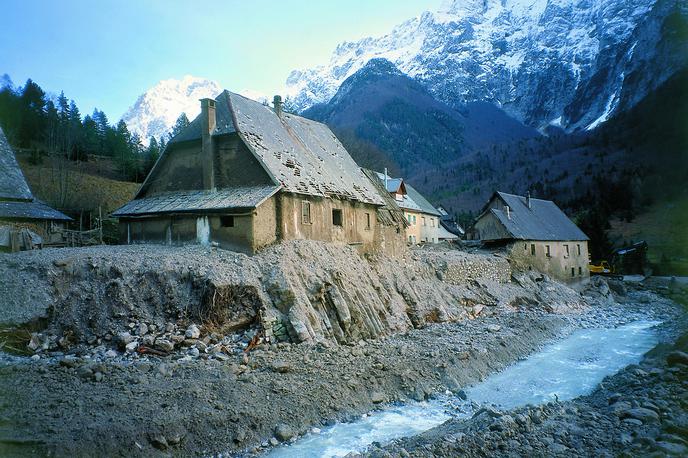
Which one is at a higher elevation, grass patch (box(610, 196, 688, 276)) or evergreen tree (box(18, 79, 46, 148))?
evergreen tree (box(18, 79, 46, 148))

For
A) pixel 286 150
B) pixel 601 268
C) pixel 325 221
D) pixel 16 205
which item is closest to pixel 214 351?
pixel 325 221

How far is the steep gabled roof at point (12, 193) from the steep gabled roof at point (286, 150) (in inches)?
389

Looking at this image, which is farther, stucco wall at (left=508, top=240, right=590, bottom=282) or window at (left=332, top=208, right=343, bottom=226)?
stucco wall at (left=508, top=240, right=590, bottom=282)

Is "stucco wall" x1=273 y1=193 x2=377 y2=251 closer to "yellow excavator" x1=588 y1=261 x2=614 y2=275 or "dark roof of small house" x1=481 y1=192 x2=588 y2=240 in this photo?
"dark roof of small house" x1=481 y1=192 x2=588 y2=240

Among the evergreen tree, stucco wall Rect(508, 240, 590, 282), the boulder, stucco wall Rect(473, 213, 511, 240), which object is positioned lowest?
the boulder

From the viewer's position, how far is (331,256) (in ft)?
82.8

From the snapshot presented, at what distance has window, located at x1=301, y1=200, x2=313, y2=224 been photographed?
2523cm

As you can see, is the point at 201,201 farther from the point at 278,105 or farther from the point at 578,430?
the point at 578,430

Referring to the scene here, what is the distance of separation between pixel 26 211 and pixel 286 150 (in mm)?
19273

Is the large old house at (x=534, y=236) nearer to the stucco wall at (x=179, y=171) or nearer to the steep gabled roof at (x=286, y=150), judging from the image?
the steep gabled roof at (x=286, y=150)

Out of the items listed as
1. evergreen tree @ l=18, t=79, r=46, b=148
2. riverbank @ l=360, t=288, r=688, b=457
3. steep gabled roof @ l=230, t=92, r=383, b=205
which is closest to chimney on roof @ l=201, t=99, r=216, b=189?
steep gabled roof @ l=230, t=92, r=383, b=205

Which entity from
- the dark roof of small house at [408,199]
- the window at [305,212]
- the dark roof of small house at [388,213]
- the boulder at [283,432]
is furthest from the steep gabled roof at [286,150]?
the dark roof of small house at [408,199]

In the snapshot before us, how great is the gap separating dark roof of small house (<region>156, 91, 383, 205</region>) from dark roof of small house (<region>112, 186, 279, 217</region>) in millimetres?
1372

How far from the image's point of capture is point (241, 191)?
2391cm
